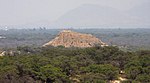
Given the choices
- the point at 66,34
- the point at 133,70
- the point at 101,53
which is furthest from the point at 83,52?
the point at 66,34

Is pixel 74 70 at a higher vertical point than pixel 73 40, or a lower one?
higher

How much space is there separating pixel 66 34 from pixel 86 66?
46.9 metres

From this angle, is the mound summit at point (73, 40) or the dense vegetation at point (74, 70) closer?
the dense vegetation at point (74, 70)

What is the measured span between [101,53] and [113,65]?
4.68 meters

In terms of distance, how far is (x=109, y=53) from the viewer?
50156mm

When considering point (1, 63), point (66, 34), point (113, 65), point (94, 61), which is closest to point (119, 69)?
point (113, 65)

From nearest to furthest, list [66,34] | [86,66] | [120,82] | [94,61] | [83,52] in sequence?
1. [120,82]
2. [86,66]
3. [94,61]
4. [83,52]
5. [66,34]

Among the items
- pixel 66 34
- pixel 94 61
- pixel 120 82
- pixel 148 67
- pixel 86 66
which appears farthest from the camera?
pixel 66 34

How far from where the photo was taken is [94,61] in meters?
47.4

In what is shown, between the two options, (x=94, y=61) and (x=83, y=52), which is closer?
(x=94, y=61)

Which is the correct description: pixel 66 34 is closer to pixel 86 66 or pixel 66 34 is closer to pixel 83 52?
pixel 83 52

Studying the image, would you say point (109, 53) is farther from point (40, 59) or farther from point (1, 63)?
point (1, 63)

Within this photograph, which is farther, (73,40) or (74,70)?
(73,40)

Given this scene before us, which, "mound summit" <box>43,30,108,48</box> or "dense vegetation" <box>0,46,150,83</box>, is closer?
"dense vegetation" <box>0,46,150,83</box>
